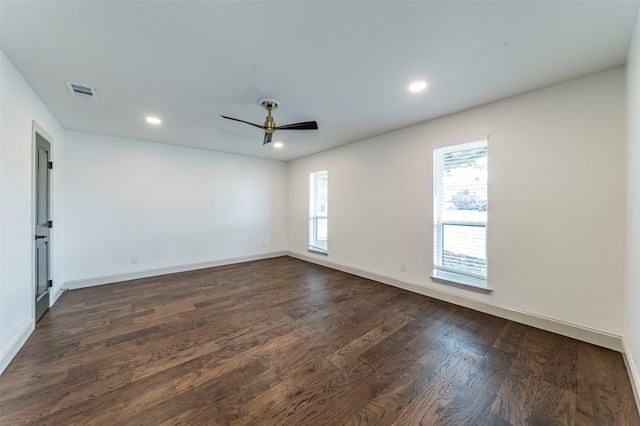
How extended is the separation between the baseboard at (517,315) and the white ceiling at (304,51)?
93.2 inches

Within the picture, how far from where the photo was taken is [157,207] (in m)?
4.62

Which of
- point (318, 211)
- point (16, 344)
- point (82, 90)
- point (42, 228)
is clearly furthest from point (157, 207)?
point (318, 211)

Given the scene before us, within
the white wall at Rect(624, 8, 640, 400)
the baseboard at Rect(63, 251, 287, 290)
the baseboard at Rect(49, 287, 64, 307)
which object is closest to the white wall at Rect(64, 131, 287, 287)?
the baseboard at Rect(63, 251, 287, 290)

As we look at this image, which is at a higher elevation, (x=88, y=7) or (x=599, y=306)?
(x=88, y=7)

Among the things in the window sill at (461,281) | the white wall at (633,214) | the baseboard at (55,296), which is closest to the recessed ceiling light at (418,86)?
the white wall at (633,214)

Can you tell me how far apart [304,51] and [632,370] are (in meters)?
3.39

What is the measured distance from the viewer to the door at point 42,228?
2.78m

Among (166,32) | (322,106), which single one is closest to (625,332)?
(322,106)

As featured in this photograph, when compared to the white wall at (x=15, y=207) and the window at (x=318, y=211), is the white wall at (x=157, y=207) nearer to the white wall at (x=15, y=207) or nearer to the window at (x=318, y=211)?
the window at (x=318, y=211)

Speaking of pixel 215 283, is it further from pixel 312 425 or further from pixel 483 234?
pixel 483 234

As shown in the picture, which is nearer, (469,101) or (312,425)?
(312,425)

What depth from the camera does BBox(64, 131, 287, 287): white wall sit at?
3957mm

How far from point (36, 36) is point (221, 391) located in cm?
286

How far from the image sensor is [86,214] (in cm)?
399
